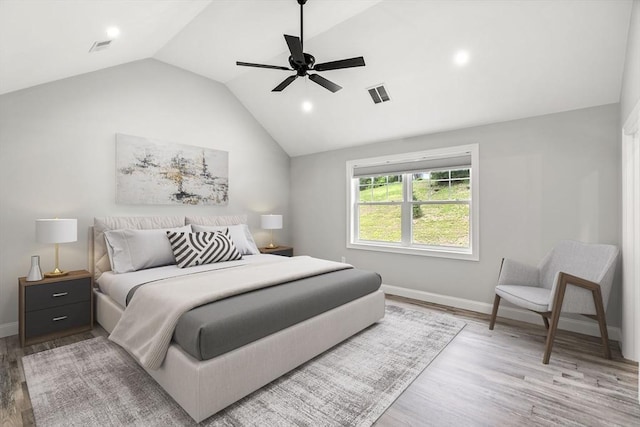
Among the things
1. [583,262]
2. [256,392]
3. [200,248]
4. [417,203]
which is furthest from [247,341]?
[417,203]

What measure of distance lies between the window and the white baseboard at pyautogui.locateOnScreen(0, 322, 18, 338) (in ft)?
12.9

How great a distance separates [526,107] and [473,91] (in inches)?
22.2

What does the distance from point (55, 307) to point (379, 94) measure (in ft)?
13.2

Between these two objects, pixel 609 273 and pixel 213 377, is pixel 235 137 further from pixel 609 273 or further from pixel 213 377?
pixel 609 273

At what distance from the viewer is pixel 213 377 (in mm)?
1713

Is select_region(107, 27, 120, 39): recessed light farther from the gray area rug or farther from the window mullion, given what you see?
the window mullion

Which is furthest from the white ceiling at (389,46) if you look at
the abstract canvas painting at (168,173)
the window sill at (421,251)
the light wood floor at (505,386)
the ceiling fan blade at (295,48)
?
the light wood floor at (505,386)

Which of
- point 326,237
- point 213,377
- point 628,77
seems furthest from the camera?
point 326,237

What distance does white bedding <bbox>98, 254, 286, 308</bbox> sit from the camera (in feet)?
8.58

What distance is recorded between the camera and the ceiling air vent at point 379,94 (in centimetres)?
365

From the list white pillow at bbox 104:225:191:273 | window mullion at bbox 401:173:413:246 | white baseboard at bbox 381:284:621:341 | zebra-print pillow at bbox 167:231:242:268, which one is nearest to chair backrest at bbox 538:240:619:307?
white baseboard at bbox 381:284:621:341

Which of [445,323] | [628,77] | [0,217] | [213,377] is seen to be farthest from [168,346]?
[628,77]

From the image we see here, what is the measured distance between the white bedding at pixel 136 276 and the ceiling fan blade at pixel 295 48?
6.93ft

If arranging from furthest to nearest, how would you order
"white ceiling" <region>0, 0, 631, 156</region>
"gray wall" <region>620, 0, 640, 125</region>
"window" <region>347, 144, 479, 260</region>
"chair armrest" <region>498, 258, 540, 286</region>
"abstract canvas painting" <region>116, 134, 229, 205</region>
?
1. "window" <region>347, 144, 479, 260</region>
2. "abstract canvas painting" <region>116, 134, 229, 205</region>
3. "chair armrest" <region>498, 258, 540, 286</region>
4. "white ceiling" <region>0, 0, 631, 156</region>
5. "gray wall" <region>620, 0, 640, 125</region>
